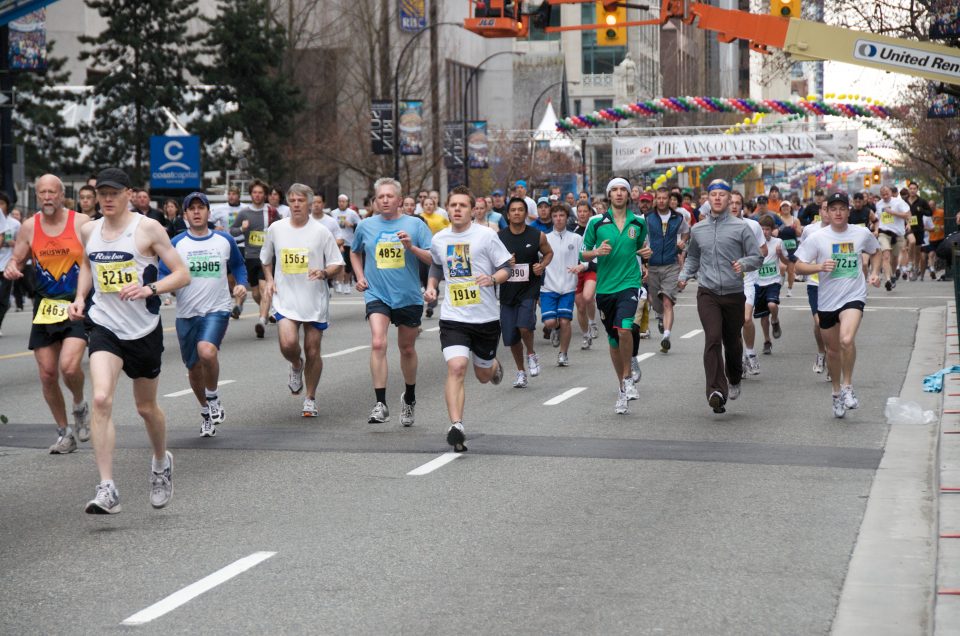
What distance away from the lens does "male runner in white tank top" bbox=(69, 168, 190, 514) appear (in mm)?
8508

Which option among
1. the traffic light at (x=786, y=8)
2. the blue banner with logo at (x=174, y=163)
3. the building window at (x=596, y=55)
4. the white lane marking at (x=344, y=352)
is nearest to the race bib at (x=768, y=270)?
the traffic light at (x=786, y=8)

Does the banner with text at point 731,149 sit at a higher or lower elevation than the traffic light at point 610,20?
lower

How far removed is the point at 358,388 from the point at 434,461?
490 centimetres

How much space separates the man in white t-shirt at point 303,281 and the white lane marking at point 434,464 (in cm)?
242

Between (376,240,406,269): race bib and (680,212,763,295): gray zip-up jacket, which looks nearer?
(376,240,406,269): race bib

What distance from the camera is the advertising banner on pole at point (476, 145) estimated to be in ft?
179

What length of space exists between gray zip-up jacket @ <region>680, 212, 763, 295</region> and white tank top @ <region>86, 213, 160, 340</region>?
5.84m

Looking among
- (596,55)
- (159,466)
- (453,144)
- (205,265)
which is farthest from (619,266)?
(596,55)

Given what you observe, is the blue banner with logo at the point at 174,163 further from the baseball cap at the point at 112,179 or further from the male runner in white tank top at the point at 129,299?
the baseball cap at the point at 112,179

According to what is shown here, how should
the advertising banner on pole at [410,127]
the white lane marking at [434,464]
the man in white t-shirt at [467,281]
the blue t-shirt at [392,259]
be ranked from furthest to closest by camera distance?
the advertising banner on pole at [410,127], the blue t-shirt at [392,259], the man in white t-shirt at [467,281], the white lane marking at [434,464]

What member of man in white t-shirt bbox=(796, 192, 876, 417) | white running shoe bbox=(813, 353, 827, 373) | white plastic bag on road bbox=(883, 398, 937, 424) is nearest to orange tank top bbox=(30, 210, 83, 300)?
man in white t-shirt bbox=(796, 192, 876, 417)

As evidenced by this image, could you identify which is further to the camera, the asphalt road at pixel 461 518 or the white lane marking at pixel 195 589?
the asphalt road at pixel 461 518

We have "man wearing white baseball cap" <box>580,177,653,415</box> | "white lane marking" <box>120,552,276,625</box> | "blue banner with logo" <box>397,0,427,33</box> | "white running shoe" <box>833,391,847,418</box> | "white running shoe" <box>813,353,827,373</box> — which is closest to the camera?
"white lane marking" <box>120,552,276,625</box>

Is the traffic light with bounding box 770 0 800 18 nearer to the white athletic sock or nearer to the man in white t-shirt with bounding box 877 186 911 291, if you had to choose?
the white athletic sock
